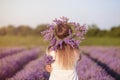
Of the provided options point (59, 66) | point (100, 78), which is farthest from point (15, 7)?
point (59, 66)

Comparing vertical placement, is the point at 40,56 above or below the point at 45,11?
below

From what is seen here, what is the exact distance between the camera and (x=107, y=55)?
601 cm

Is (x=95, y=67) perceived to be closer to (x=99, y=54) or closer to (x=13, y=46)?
(x=99, y=54)

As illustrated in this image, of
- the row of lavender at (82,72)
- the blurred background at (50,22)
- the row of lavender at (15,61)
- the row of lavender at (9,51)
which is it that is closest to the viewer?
the row of lavender at (82,72)

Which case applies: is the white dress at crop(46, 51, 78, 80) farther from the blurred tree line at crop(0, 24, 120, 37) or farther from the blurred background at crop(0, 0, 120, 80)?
the blurred tree line at crop(0, 24, 120, 37)

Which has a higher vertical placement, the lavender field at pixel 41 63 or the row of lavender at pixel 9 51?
the row of lavender at pixel 9 51

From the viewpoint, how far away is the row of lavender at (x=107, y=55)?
5688mm

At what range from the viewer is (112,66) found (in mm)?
5688

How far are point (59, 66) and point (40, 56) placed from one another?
2020 millimetres

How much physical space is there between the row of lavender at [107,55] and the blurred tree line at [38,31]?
0.20 meters

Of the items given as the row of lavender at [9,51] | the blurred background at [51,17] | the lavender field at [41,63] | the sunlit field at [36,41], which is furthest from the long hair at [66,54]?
the row of lavender at [9,51]

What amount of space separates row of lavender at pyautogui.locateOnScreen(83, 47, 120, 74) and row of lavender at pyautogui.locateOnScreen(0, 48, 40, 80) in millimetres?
724

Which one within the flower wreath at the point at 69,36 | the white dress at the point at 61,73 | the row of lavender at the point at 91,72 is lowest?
the row of lavender at the point at 91,72

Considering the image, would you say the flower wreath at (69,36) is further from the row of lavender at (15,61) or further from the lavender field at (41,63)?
the row of lavender at (15,61)
